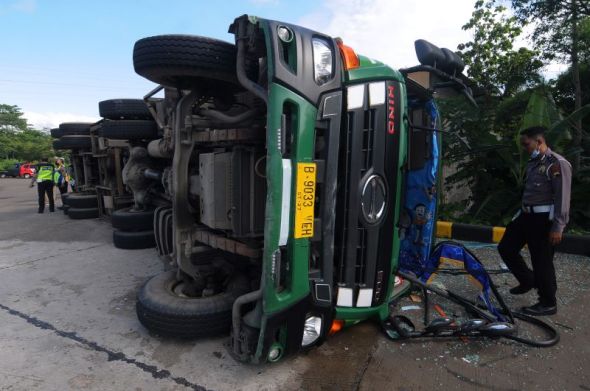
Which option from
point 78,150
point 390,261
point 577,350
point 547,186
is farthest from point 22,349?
point 78,150

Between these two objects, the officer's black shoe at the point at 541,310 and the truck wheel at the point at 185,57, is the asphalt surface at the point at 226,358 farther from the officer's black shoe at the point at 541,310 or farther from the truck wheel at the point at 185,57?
the truck wheel at the point at 185,57

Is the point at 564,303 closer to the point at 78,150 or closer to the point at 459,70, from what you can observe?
the point at 459,70

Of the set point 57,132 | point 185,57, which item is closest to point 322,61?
point 185,57

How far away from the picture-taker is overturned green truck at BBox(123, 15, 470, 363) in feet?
7.24

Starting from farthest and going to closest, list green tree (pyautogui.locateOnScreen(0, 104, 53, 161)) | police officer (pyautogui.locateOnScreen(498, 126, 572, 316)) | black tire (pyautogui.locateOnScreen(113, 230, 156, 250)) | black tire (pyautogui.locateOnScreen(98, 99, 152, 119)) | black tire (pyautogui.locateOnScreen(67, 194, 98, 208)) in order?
green tree (pyautogui.locateOnScreen(0, 104, 53, 161))
black tire (pyautogui.locateOnScreen(67, 194, 98, 208))
black tire (pyautogui.locateOnScreen(98, 99, 152, 119))
black tire (pyautogui.locateOnScreen(113, 230, 156, 250))
police officer (pyautogui.locateOnScreen(498, 126, 572, 316))

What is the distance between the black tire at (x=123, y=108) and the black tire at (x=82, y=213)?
11.2ft

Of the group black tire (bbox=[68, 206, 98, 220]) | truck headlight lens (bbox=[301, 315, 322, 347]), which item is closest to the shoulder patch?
truck headlight lens (bbox=[301, 315, 322, 347])

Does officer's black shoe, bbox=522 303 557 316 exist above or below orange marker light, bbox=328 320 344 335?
below

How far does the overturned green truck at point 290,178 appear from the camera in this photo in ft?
7.24

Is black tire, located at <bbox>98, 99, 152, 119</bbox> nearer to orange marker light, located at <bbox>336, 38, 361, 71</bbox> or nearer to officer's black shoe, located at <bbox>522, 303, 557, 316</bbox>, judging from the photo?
orange marker light, located at <bbox>336, 38, 361, 71</bbox>

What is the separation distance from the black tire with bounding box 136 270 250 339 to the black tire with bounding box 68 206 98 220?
258 inches

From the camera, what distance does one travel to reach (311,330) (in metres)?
2.43

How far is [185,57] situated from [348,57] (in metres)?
1.16

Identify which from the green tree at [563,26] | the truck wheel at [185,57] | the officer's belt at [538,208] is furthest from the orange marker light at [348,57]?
the green tree at [563,26]
